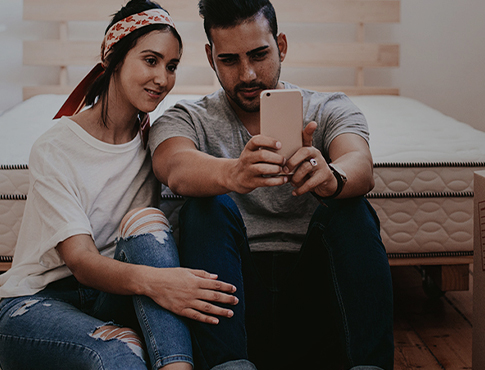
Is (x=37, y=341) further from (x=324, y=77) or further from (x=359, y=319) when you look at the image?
(x=324, y=77)

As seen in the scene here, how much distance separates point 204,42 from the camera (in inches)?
93.2

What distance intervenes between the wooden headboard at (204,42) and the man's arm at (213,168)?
149 centimetres

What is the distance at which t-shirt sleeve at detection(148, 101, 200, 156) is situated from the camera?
3.25ft

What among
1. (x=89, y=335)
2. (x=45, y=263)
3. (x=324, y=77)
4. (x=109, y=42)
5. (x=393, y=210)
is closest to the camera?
(x=89, y=335)

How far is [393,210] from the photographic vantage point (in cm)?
124

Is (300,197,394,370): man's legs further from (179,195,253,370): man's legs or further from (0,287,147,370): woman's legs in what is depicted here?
(0,287,147,370): woman's legs

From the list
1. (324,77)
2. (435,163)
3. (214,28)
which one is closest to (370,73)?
(324,77)

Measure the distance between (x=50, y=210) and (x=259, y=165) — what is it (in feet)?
1.29

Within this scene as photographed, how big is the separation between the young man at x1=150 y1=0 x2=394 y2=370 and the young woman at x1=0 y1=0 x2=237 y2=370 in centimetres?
5

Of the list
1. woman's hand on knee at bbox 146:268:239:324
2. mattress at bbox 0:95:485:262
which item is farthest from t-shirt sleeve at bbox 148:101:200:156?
woman's hand on knee at bbox 146:268:239:324

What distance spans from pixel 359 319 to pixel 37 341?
53 centimetres

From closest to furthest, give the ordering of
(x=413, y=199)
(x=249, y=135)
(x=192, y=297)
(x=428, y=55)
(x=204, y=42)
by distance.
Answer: (x=192, y=297) → (x=249, y=135) → (x=413, y=199) → (x=204, y=42) → (x=428, y=55)

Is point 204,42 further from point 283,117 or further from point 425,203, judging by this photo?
point 283,117

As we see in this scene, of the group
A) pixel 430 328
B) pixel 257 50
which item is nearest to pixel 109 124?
pixel 257 50
